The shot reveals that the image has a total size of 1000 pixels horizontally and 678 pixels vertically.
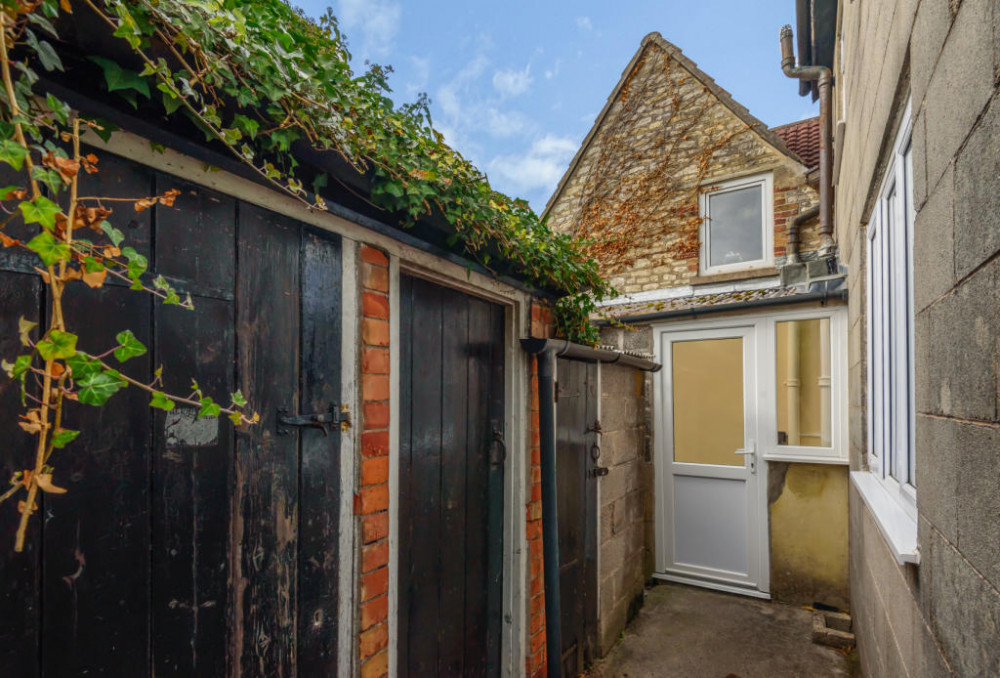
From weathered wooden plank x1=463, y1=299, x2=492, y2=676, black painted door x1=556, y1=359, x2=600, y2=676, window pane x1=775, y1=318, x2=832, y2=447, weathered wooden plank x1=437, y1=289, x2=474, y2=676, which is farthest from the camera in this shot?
window pane x1=775, y1=318, x2=832, y2=447

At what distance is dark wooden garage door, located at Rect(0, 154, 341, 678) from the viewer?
3.41 feet

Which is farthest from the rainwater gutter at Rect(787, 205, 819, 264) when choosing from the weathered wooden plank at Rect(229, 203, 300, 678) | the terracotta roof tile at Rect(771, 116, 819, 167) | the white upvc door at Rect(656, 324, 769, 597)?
the weathered wooden plank at Rect(229, 203, 300, 678)

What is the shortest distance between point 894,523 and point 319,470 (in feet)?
6.23

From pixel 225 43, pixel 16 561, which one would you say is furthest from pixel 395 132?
pixel 16 561

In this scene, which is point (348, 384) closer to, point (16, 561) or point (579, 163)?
point (16, 561)

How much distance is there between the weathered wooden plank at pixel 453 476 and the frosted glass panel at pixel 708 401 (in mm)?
3317

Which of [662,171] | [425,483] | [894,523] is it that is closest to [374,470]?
[425,483]

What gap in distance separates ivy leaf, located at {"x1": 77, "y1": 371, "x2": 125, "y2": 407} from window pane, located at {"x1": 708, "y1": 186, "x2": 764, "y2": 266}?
18.8 ft

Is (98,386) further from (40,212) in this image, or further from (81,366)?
(40,212)

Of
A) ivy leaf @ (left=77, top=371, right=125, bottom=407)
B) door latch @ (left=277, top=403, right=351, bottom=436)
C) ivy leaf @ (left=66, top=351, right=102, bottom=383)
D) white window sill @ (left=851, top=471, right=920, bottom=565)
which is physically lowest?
white window sill @ (left=851, top=471, right=920, bottom=565)

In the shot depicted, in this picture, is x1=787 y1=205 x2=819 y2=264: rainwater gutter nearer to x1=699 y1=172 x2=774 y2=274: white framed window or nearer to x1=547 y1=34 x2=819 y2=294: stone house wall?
x1=547 y1=34 x2=819 y2=294: stone house wall

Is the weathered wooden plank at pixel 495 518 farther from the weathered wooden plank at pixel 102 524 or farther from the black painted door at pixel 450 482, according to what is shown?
the weathered wooden plank at pixel 102 524

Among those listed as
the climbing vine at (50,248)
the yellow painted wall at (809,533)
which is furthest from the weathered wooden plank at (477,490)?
the yellow painted wall at (809,533)

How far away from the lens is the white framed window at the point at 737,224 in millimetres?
5344
